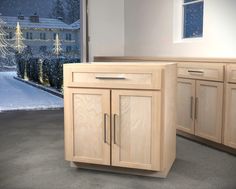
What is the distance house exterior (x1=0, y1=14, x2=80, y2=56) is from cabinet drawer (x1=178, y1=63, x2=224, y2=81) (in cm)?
367

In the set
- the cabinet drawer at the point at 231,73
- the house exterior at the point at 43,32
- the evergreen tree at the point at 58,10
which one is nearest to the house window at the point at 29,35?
the house exterior at the point at 43,32

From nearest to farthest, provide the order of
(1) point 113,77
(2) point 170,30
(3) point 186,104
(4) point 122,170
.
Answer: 1. (1) point 113,77
2. (4) point 122,170
3. (3) point 186,104
4. (2) point 170,30

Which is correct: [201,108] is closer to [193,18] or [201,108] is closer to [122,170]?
[122,170]

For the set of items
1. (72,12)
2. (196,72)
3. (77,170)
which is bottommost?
(77,170)

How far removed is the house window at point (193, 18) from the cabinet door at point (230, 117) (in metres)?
1.27

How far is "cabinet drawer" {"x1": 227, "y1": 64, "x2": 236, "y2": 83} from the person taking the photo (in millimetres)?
2752

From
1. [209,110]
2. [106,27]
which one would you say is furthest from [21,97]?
[209,110]

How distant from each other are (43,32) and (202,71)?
4403 mm

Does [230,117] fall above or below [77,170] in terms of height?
above

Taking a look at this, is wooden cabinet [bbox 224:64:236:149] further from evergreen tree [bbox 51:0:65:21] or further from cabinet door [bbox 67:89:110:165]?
evergreen tree [bbox 51:0:65:21]

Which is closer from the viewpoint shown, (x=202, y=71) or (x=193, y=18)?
(x=202, y=71)

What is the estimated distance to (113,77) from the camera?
2.24m

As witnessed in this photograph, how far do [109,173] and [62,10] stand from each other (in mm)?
4924

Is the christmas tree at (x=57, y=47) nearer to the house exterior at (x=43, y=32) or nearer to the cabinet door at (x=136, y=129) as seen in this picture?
the house exterior at (x=43, y=32)
